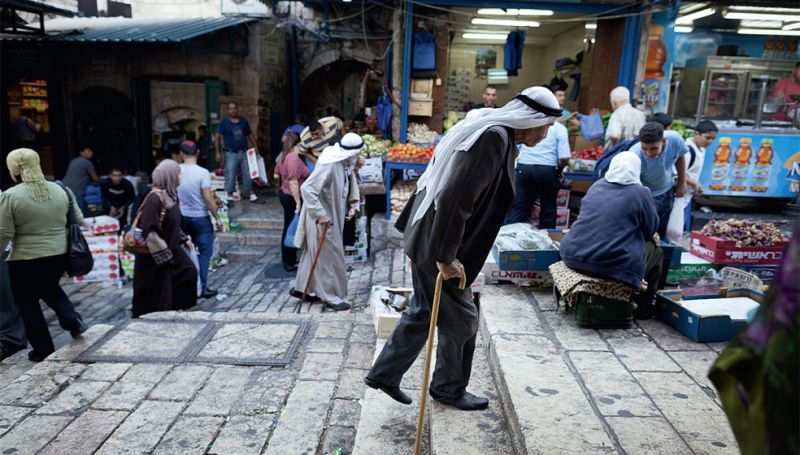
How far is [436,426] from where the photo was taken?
2.81 m

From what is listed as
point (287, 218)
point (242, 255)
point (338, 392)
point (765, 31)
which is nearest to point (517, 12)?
point (765, 31)

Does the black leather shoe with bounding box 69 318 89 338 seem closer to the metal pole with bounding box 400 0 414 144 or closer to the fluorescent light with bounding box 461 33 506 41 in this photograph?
the metal pole with bounding box 400 0 414 144

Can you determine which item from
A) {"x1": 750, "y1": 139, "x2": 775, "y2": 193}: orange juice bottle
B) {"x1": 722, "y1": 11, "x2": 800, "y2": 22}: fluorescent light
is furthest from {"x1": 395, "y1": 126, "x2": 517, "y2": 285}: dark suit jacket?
{"x1": 722, "y1": 11, "x2": 800, "y2": 22}: fluorescent light

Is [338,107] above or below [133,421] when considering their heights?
above

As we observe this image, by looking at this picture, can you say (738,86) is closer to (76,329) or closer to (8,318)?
(76,329)

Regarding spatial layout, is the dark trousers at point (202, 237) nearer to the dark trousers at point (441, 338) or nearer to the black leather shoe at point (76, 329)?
the black leather shoe at point (76, 329)

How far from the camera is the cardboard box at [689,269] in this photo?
202 inches

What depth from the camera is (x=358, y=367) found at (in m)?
4.10

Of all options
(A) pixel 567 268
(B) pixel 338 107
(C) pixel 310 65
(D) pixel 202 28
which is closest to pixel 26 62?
(D) pixel 202 28

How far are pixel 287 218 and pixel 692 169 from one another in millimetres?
5502

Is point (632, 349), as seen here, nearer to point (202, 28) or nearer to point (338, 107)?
point (202, 28)

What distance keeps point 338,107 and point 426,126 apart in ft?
24.3

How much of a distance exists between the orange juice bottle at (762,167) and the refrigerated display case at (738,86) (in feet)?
4.39

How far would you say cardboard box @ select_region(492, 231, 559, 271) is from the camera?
4.73 metres
